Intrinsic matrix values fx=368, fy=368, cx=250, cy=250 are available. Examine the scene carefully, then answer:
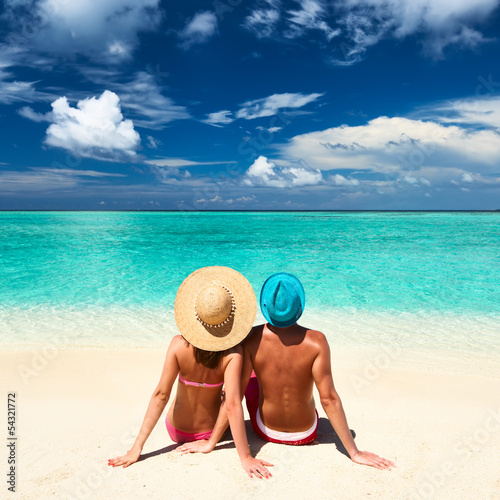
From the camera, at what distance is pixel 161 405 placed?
2.61 meters

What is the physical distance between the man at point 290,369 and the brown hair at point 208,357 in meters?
0.19

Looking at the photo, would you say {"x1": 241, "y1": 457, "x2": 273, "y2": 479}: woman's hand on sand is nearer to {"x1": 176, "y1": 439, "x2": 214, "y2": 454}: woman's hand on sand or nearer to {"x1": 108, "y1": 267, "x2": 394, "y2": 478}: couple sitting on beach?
{"x1": 108, "y1": 267, "x2": 394, "y2": 478}: couple sitting on beach

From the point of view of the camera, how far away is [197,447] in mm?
2760

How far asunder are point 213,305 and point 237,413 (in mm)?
773

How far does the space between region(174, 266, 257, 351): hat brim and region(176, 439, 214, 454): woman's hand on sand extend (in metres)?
0.85

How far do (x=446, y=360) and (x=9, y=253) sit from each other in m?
18.6

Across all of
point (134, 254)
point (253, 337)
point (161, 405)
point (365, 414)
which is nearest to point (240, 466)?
point (161, 405)

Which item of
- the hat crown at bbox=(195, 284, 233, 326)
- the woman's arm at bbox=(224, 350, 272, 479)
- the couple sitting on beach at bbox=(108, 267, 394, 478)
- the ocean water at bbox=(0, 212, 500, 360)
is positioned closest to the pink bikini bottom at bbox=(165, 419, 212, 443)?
the couple sitting on beach at bbox=(108, 267, 394, 478)

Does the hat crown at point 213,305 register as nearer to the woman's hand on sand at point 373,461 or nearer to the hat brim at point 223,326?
the hat brim at point 223,326

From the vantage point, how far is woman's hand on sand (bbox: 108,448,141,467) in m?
2.62

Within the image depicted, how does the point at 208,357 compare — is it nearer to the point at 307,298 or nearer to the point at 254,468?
the point at 254,468

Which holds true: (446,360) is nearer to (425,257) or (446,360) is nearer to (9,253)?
(425,257)

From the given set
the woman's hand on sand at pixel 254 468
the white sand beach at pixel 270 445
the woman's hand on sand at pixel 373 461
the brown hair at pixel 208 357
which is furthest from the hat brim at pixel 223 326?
the woman's hand on sand at pixel 373 461

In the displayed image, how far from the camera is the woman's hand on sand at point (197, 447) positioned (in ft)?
8.91
